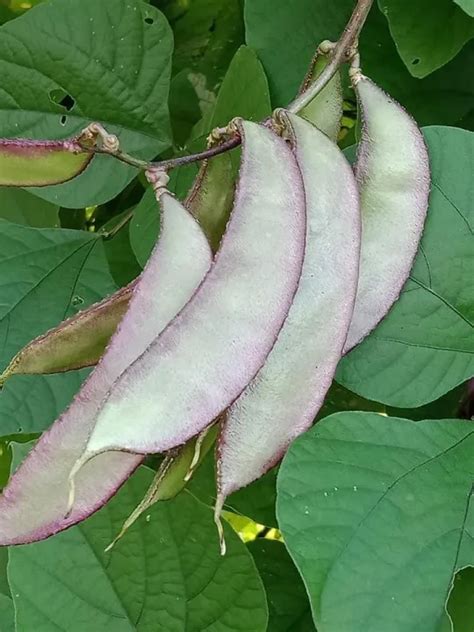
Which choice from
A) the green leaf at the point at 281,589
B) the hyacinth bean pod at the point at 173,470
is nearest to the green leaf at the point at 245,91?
the hyacinth bean pod at the point at 173,470

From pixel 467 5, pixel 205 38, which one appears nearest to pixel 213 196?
pixel 467 5

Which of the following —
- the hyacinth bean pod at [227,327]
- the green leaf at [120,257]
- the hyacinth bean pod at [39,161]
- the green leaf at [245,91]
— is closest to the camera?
the hyacinth bean pod at [227,327]

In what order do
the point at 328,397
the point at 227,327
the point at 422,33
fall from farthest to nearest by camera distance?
the point at 328,397 → the point at 422,33 → the point at 227,327

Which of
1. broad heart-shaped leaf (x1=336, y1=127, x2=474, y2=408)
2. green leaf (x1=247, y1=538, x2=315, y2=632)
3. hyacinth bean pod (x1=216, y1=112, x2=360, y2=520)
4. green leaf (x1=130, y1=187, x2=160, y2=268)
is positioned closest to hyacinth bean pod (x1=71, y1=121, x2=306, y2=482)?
hyacinth bean pod (x1=216, y1=112, x2=360, y2=520)

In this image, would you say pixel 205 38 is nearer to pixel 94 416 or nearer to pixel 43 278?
pixel 43 278

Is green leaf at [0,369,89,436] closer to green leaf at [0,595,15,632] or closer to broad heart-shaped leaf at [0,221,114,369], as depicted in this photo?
broad heart-shaped leaf at [0,221,114,369]

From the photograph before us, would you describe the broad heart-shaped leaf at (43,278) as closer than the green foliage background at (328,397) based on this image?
No

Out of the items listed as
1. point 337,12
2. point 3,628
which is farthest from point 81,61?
point 3,628

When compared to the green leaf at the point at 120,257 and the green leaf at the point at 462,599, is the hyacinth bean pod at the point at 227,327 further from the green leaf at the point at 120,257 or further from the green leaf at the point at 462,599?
the green leaf at the point at 120,257
